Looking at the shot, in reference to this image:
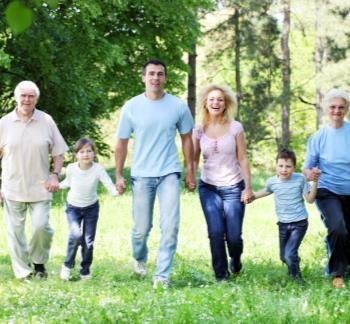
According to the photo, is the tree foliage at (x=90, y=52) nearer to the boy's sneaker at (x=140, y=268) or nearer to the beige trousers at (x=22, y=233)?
the beige trousers at (x=22, y=233)

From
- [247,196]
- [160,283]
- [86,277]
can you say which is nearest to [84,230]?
[86,277]

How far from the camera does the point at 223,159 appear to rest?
26.2ft

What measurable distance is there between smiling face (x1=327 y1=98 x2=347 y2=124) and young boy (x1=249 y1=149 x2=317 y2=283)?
604 mm

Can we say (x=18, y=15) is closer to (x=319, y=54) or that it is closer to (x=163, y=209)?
(x=163, y=209)

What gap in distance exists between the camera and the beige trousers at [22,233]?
28.3ft

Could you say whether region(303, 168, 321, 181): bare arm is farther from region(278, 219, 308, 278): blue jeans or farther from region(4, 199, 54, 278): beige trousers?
region(4, 199, 54, 278): beige trousers

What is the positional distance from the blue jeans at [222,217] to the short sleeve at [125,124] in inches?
40.1

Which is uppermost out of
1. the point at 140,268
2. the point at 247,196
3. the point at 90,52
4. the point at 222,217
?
the point at 90,52

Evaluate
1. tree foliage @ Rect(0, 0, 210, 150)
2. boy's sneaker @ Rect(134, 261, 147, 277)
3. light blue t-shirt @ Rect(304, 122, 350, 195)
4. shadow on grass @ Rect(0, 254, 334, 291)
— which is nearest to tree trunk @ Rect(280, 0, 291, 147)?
tree foliage @ Rect(0, 0, 210, 150)

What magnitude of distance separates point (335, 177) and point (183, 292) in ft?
7.06

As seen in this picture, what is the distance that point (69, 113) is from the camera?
81.9ft

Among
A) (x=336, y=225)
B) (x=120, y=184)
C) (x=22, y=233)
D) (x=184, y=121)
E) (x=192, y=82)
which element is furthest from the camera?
(x=192, y=82)

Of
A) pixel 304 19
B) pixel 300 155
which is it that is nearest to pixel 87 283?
pixel 304 19

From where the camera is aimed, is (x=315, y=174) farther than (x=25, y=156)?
No
